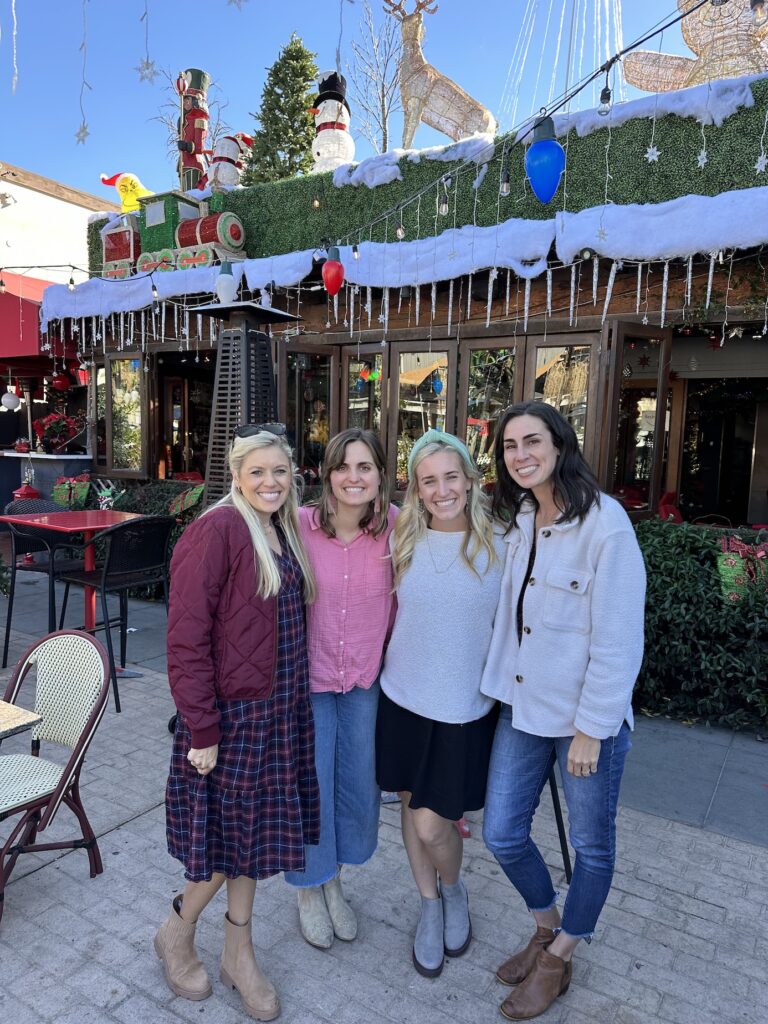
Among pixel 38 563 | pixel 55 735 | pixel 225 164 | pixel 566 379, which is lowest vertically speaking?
pixel 55 735

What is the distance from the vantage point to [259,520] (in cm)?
190

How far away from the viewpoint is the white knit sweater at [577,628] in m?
1.67

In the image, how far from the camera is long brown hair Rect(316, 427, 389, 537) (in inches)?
80.7

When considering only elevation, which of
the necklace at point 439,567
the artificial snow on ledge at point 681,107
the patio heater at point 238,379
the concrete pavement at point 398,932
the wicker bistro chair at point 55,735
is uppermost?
the artificial snow on ledge at point 681,107

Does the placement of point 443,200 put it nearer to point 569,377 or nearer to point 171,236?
point 569,377

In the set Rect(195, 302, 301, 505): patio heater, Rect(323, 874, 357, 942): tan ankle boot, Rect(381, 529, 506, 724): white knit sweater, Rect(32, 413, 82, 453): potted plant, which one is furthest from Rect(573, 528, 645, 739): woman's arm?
Rect(32, 413, 82, 453): potted plant

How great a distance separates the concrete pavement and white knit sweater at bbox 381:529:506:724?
0.88 meters

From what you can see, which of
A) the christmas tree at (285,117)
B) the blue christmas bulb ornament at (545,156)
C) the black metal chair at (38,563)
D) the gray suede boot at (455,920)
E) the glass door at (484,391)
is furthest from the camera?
the christmas tree at (285,117)

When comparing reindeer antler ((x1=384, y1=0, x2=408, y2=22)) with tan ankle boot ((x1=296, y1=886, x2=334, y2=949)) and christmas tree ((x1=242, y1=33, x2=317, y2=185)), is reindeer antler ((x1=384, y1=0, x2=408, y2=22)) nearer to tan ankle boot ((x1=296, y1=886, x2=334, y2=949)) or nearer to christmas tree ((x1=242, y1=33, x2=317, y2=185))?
tan ankle boot ((x1=296, y1=886, x2=334, y2=949))

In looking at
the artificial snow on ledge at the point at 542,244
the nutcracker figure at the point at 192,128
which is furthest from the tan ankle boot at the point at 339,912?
the nutcracker figure at the point at 192,128

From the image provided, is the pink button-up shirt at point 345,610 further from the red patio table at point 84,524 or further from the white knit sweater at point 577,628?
the red patio table at point 84,524

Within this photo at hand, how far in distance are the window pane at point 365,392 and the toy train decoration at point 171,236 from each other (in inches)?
77.0

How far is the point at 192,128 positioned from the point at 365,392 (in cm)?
468

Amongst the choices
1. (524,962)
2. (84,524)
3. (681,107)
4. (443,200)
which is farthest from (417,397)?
(524,962)
